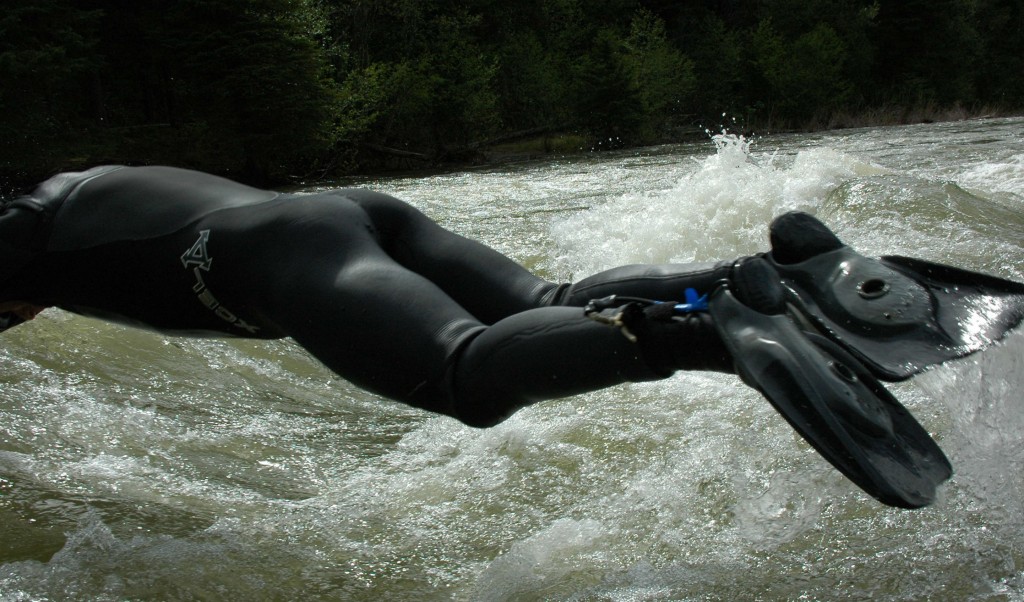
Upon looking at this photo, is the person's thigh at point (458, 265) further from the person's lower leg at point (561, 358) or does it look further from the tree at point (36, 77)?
the tree at point (36, 77)

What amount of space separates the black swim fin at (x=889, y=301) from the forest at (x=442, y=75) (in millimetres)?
12553

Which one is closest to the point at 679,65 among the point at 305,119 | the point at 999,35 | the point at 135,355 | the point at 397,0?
the point at 397,0

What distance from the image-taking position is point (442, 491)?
2277 millimetres

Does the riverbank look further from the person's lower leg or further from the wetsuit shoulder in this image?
the person's lower leg

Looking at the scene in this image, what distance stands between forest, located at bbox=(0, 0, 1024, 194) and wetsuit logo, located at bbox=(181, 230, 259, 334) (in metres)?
11.8

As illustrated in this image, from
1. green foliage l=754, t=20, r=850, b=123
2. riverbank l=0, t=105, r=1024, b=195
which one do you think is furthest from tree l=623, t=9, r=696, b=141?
green foliage l=754, t=20, r=850, b=123

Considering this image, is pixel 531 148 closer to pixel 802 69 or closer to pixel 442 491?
pixel 802 69

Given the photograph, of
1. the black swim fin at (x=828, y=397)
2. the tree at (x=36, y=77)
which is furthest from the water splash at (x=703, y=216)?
the tree at (x=36, y=77)

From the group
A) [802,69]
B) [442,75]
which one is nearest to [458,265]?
[442,75]

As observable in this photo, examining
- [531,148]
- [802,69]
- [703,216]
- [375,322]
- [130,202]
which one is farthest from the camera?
[802,69]

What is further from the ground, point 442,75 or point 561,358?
point 561,358

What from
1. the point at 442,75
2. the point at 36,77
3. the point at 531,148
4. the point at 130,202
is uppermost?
the point at 130,202

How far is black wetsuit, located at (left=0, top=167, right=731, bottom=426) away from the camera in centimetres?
152

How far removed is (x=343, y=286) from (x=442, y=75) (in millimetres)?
21180
